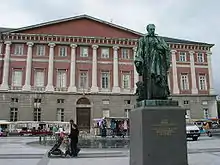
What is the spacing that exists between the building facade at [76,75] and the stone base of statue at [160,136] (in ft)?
111

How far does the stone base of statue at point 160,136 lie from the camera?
21.1 ft

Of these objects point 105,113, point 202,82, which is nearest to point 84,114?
point 105,113

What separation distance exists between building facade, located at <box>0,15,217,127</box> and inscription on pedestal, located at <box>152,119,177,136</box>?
33.9 meters

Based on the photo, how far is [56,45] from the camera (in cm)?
4194

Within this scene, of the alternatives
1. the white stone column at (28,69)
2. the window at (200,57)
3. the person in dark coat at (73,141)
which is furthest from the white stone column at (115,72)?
the person in dark coat at (73,141)

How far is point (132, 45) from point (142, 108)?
1508 inches

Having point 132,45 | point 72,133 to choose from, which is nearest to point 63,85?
point 132,45

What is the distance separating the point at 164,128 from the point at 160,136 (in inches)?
9.1

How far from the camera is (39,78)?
40719 mm

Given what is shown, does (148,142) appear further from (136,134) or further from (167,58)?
(167,58)

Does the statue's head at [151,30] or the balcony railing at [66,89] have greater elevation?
the balcony railing at [66,89]

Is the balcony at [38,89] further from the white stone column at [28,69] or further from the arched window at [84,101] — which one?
the arched window at [84,101]

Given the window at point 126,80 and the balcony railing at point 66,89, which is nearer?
the balcony railing at point 66,89

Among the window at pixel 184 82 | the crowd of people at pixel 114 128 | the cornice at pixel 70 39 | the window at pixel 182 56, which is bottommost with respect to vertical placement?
the crowd of people at pixel 114 128
